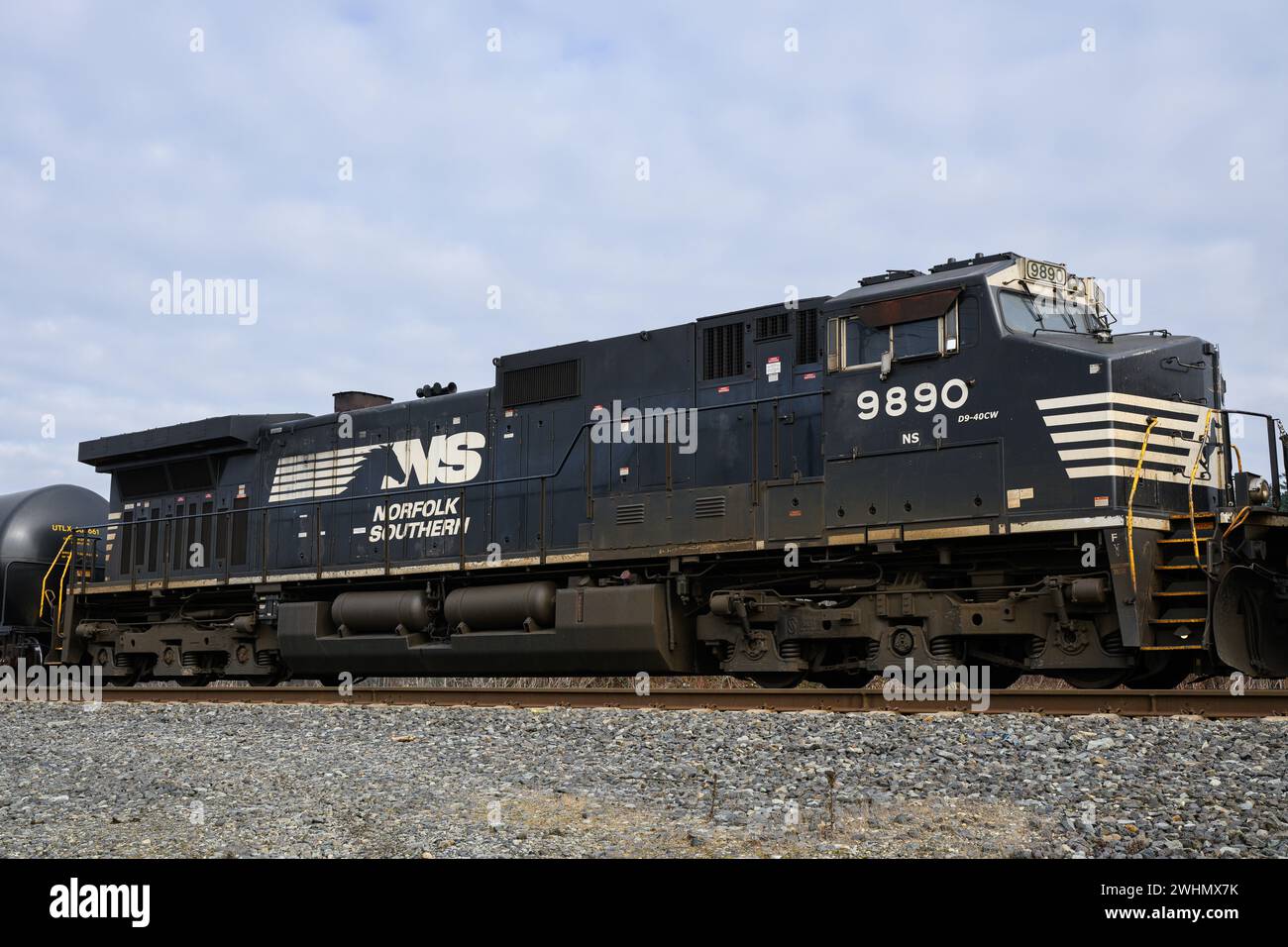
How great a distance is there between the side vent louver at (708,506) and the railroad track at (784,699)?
1920mm

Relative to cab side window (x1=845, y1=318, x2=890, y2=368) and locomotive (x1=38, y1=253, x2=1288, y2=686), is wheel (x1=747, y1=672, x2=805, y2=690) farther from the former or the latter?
cab side window (x1=845, y1=318, x2=890, y2=368)

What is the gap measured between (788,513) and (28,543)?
13.4 m

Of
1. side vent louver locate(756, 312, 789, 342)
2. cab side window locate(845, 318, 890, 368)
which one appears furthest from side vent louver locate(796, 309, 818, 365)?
cab side window locate(845, 318, 890, 368)

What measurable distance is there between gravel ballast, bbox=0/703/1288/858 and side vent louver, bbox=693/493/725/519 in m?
2.67

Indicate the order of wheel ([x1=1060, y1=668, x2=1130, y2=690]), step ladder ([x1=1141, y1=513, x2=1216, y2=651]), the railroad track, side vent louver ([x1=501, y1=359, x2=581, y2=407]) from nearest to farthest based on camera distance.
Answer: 1. the railroad track
2. step ladder ([x1=1141, y1=513, x2=1216, y2=651])
3. wheel ([x1=1060, y1=668, x2=1130, y2=690])
4. side vent louver ([x1=501, y1=359, x2=581, y2=407])

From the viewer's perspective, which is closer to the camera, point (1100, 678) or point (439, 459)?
point (1100, 678)

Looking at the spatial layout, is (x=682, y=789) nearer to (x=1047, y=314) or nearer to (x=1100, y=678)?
(x=1100, y=678)

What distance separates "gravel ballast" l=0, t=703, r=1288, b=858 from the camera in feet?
18.3

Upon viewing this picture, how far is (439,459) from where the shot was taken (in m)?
14.8

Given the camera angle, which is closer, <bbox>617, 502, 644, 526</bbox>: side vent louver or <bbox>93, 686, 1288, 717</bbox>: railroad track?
<bbox>93, 686, 1288, 717</bbox>: railroad track

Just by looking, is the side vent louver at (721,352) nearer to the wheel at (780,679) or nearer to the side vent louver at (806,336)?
the side vent louver at (806,336)
